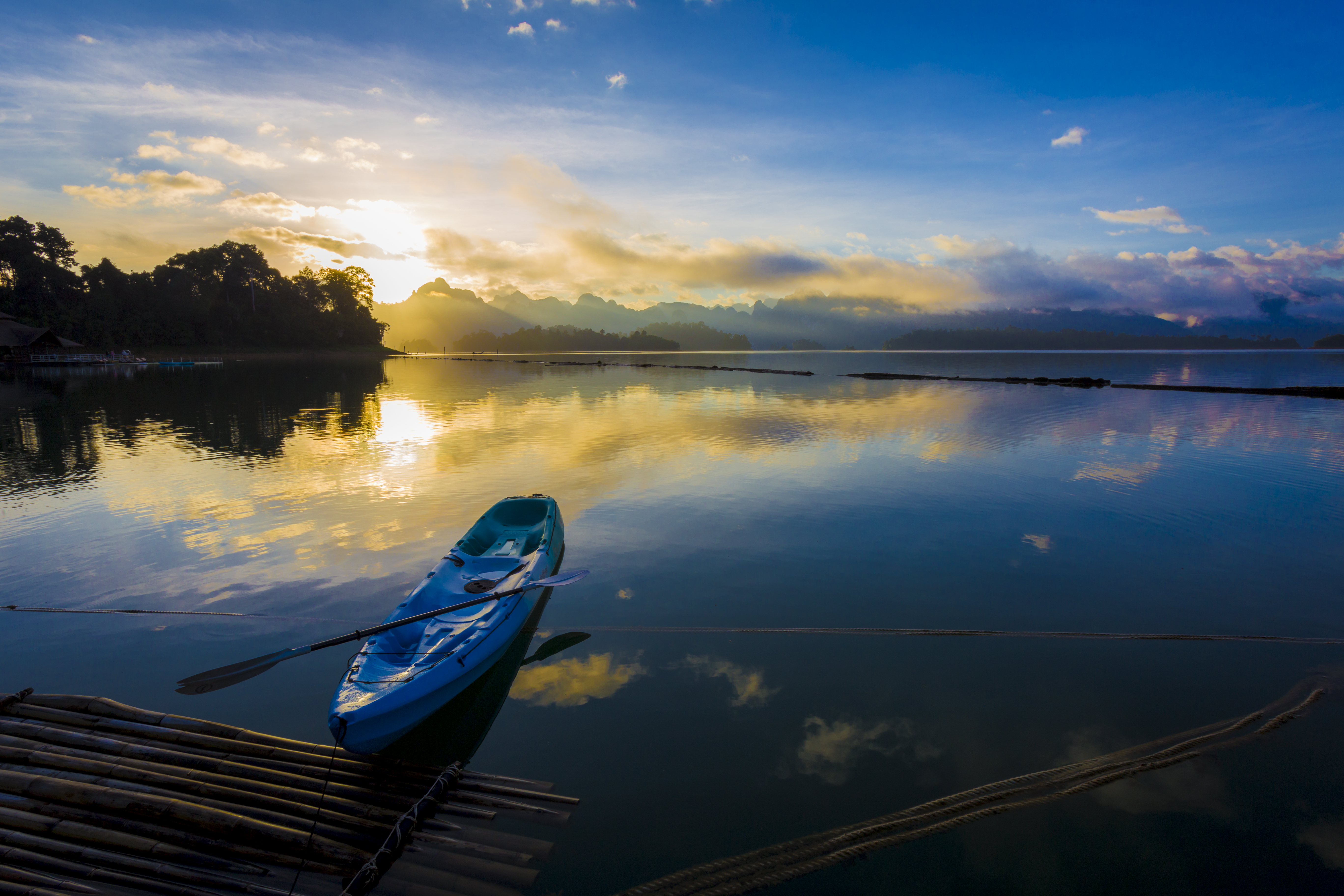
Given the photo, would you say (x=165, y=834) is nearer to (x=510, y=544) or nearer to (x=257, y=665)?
(x=257, y=665)

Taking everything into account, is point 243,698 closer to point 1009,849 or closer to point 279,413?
point 1009,849

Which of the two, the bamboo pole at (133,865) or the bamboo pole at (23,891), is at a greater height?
the bamboo pole at (23,891)

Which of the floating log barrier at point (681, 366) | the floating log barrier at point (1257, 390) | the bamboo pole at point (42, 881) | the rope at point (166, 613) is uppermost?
the floating log barrier at point (681, 366)

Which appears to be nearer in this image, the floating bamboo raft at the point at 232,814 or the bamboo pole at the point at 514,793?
the floating bamboo raft at the point at 232,814

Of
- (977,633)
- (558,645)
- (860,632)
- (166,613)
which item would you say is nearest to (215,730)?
(558,645)

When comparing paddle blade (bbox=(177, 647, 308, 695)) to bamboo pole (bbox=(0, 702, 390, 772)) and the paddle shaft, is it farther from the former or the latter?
bamboo pole (bbox=(0, 702, 390, 772))

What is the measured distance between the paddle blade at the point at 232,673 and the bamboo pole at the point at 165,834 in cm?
161

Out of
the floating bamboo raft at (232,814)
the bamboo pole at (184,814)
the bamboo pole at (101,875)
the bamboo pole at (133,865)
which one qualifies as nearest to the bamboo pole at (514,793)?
the floating bamboo raft at (232,814)

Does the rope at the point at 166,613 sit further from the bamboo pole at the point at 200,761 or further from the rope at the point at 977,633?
the rope at the point at 977,633

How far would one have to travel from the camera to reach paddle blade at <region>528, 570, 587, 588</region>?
11516mm

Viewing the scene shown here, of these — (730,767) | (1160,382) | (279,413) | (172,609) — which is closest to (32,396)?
(279,413)

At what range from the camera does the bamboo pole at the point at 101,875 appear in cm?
583

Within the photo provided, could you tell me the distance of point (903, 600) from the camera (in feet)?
44.5

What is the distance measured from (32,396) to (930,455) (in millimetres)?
74113
